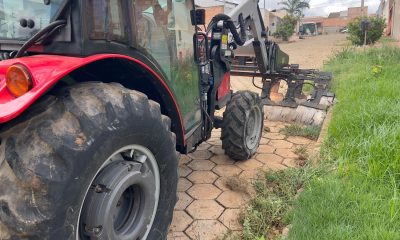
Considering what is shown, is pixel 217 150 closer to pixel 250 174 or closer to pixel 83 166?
pixel 250 174

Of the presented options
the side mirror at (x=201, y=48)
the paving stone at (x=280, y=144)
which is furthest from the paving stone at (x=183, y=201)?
the paving stone at (x=280, y=144)

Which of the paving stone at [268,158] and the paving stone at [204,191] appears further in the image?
the paving stone at [268,158]

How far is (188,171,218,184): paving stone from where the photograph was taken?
11.4ft

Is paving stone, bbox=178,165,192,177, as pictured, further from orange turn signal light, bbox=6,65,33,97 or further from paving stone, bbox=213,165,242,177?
orange turn signal light, bbox=6,65,33,97

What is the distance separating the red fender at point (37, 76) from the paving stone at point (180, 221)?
1.54 metres

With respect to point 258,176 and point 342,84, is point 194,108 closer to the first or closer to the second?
point 258,176

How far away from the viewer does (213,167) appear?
3.78 m

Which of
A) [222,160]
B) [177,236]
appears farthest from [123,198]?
[222,160]

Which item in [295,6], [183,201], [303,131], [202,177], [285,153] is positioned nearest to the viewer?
[183,201]

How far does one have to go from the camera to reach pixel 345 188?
271cm

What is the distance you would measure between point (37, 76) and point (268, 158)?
3003mm

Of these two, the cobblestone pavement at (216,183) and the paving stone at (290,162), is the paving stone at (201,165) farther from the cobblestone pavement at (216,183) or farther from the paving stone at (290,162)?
the paving stone at (290,162)

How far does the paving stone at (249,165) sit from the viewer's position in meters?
3.75

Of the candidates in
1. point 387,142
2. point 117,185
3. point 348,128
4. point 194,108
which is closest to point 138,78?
point 117,185
